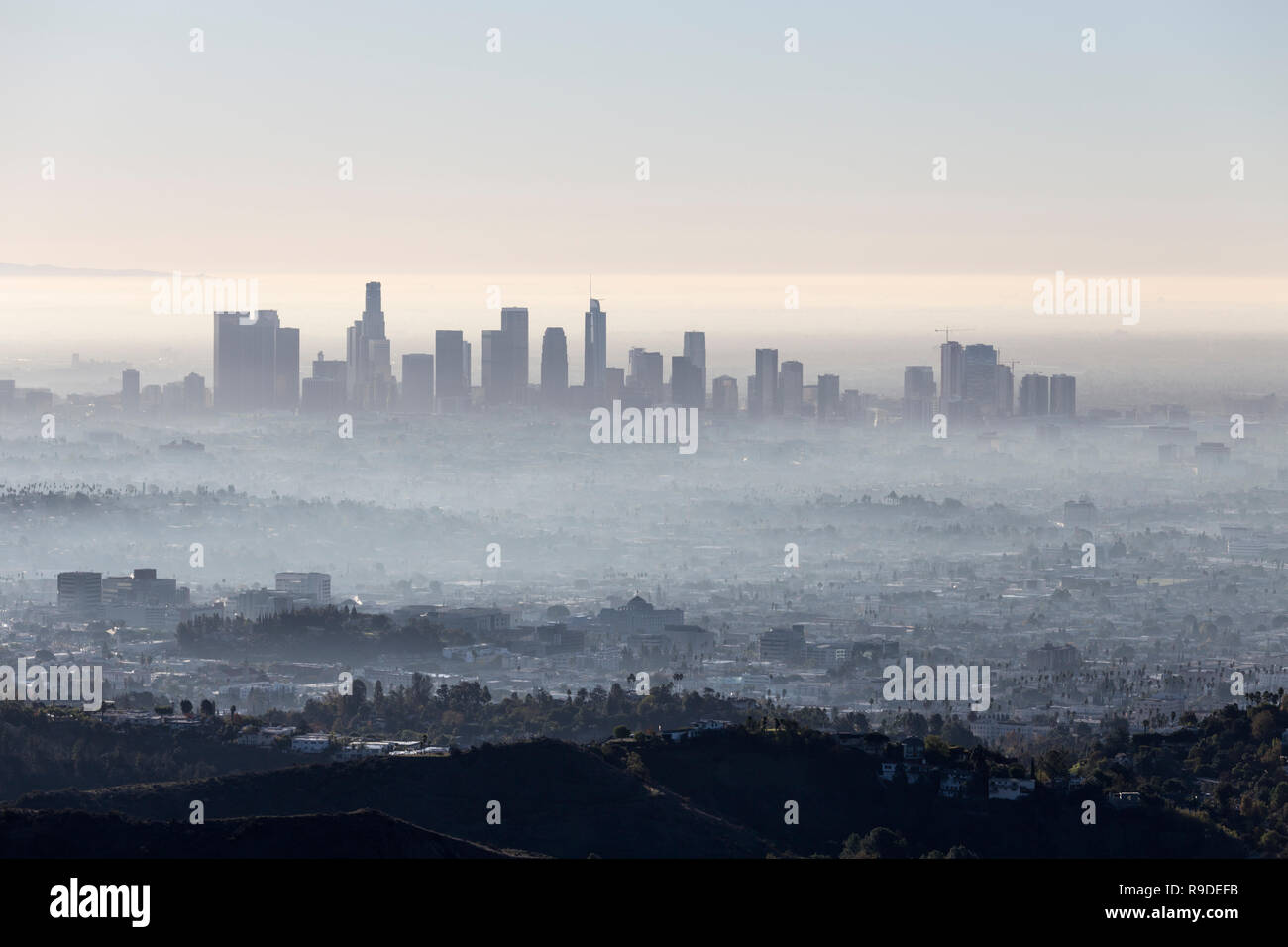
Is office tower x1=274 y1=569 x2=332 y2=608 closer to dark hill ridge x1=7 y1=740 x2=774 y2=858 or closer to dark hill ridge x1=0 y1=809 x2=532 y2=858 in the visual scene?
dark hill ridge x1=7 y1=740 x2=774 y2=858

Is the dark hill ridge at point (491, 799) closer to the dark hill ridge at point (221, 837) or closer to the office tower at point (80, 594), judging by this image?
the dark hill ridge at point (221, 837)

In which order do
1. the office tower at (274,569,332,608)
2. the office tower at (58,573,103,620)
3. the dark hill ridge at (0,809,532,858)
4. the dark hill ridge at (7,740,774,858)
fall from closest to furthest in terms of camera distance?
1. the dark hill ridge at (0,809,532,858)
2. the dark hill ridge at (7,740,774,858)
3. the office tower at (58,573,103,620)
4. the office tower at (274,569,332,608)

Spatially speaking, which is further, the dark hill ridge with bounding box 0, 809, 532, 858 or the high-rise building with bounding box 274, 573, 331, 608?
the high-rise building with bounding box 274, 573, 331, 608

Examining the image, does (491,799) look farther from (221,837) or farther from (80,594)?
(80,594)

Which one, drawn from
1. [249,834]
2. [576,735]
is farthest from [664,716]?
[249,834]

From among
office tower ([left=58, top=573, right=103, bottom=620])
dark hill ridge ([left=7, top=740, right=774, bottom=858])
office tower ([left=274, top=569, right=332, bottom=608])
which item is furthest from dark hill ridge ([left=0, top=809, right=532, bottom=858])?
office tower ([left=274, top=569, right=332, bottom=608])
